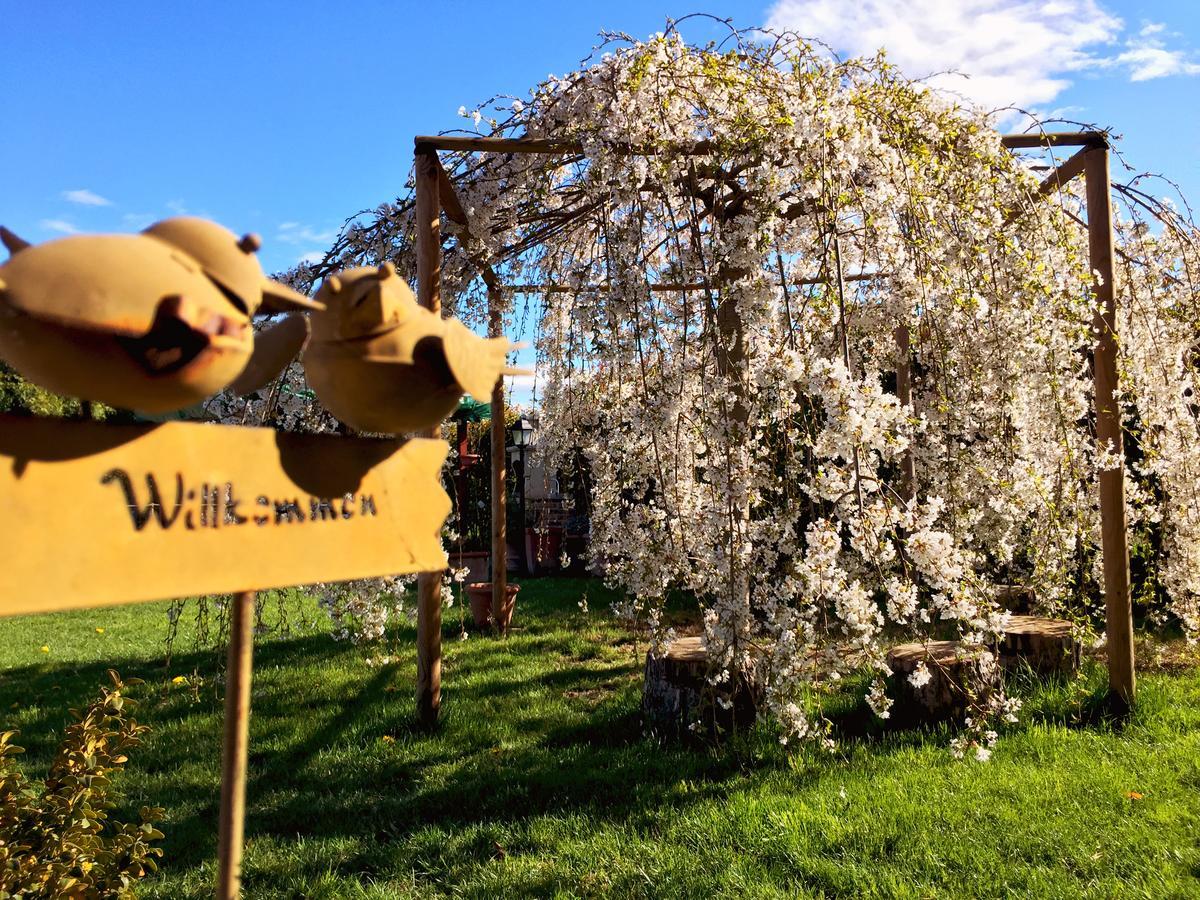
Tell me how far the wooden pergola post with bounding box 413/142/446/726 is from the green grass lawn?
21 centimetres

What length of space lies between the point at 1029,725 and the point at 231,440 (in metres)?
3.47

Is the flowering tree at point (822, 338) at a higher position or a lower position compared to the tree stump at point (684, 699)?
higher

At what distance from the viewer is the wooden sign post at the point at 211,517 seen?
668mm

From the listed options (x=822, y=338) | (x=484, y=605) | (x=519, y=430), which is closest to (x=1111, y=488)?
(x=822, y=338)

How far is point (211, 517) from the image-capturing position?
768mm

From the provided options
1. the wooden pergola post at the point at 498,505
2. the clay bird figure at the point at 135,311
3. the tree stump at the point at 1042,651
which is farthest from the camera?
the wooden pergola post at the point at 498,505

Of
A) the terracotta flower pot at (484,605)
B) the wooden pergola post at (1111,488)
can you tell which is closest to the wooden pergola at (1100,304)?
the wooden pergola post at (1111,488)

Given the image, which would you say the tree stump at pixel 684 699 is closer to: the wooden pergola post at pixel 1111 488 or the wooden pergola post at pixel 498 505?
the wooden pergola post at pixel 1111 488

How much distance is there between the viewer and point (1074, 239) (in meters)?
2.86

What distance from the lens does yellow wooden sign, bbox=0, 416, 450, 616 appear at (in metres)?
0.66

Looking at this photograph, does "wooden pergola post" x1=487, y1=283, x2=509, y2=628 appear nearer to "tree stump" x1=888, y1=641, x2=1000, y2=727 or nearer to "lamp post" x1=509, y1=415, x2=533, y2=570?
"tree stump" x1=888, y1=641, x2=1000, y2=727

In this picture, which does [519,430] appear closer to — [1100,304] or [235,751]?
[1100,304]

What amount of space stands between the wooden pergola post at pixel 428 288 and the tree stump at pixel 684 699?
1.00 metres

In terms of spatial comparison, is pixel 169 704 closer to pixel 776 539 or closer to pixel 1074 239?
pixel 776 539
